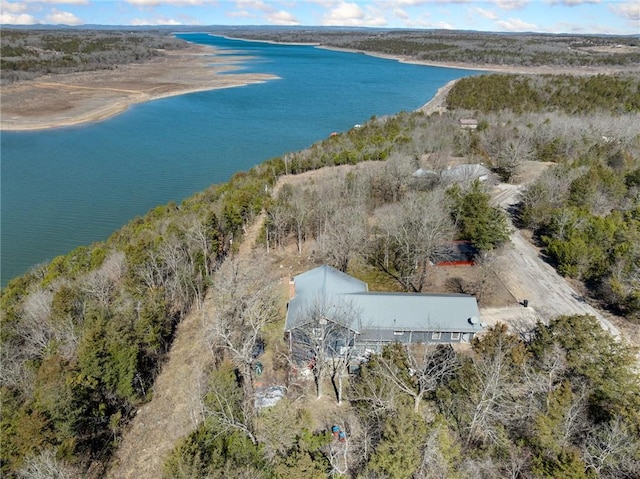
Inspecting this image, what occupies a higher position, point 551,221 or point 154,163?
point 551,221

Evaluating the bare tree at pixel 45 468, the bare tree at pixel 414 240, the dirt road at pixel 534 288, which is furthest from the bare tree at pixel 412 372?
the bare tree at pixel 45 468

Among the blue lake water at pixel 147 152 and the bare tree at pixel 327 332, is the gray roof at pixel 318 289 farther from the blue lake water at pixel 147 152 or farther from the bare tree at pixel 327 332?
the blue lake water at pixel 147 152

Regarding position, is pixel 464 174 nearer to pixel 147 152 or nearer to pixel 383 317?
pixel 383 317

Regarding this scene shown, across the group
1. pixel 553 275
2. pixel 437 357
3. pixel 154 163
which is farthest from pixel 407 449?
pixel 154 163

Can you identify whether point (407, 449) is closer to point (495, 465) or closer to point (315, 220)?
point (495, 465)

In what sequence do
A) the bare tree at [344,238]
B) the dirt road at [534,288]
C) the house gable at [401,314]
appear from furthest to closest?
1. the bare tree at [344,238]
2. the dirt road at [534,288]
3. the house gable at [401,314]

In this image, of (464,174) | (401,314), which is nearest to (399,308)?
(401,314)
